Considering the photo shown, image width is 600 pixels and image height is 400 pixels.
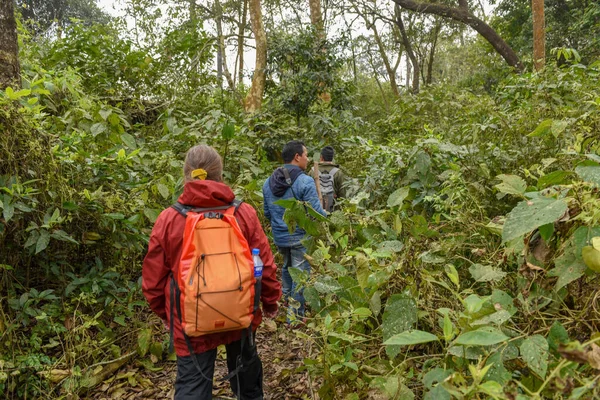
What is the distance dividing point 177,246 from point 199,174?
0.40 metres

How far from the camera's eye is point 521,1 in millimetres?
14992

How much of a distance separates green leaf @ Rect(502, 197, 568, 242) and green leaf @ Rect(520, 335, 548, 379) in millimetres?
331

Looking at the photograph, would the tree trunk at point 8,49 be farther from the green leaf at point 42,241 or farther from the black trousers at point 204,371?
the black trousers at point 204,371

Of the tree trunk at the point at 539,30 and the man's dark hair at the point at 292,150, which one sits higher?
the tree trunk at the point at 539,30

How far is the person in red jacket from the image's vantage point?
233cm

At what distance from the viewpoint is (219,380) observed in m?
3.32

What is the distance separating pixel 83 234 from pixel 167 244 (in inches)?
56.8

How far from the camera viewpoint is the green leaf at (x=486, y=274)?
73.6 inches

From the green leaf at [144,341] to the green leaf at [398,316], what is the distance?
2.26 metres

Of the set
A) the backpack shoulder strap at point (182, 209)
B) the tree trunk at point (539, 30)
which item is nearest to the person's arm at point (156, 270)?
the backpack shoulder strap at point (182, 209)

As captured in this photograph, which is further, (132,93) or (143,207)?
(132,93)

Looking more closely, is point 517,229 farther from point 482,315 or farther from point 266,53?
point 266,53

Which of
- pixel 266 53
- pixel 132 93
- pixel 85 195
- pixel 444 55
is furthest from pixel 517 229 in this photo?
pixel 444 55

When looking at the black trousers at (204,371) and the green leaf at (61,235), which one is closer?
the black trousers at (204,371)
